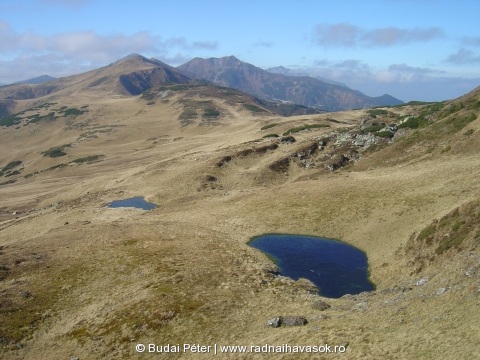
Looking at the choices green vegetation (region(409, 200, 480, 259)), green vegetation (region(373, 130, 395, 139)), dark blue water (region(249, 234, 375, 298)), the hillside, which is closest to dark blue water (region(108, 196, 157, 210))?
the hillside

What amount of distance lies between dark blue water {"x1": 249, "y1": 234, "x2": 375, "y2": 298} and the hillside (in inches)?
59.6

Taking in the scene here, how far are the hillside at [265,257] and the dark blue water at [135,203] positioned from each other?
6.54 ft

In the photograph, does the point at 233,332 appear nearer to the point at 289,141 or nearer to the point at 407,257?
the point at 407,257

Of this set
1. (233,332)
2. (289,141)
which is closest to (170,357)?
(233,332)

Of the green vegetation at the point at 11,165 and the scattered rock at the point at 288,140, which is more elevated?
the scattered rock at the point at 288,140

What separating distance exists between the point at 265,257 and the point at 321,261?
699 centimetres

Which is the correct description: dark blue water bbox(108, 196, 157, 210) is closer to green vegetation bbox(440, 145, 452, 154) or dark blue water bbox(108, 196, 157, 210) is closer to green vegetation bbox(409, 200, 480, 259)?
green vegetation bbox(440, 145, 452, 154)

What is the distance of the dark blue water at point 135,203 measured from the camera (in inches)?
3208

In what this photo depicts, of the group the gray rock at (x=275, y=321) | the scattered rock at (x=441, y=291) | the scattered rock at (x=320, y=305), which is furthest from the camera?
the scattered rock at (x=320, y=305)

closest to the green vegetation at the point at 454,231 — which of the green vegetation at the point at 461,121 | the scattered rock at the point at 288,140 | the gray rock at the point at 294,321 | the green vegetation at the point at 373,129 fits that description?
the gray rock at the point at 294,321

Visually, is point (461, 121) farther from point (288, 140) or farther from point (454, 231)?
point (288, 140)

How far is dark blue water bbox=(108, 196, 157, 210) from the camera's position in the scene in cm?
8147

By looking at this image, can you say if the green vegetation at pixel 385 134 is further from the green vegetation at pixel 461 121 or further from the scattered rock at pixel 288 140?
the scattered rock at pixel 288 140

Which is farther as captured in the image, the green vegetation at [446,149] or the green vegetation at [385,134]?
the green vegetation at [385,134]
